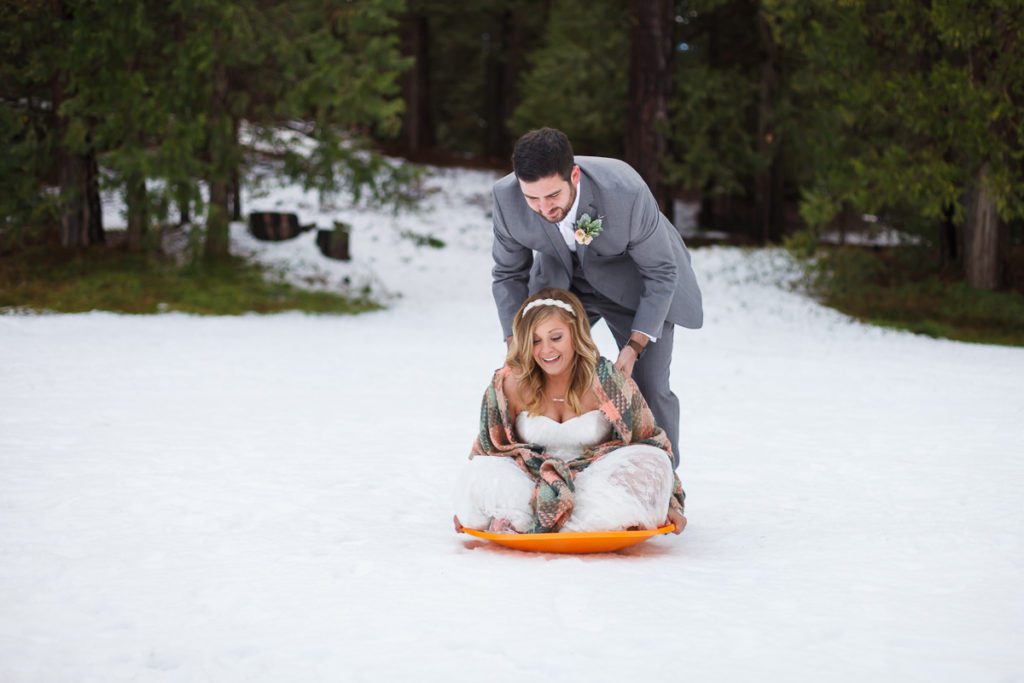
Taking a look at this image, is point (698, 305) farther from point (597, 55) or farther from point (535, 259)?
point (597, 55)

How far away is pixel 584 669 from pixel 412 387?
19.7 feet

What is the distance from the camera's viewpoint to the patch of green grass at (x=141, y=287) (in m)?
12.8

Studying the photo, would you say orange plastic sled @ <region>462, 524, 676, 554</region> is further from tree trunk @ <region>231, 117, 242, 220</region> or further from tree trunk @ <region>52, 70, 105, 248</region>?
tree trunk @ <region>52, 70, 105, 248</region>

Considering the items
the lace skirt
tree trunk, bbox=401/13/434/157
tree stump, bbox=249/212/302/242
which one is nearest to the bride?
the lace skirt

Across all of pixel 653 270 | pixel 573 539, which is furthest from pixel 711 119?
pixel 573 539

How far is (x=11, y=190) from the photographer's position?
13344 millimetres

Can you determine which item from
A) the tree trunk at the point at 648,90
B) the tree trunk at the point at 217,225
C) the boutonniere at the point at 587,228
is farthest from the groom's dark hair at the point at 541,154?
the tree trunk at the point at 648,90

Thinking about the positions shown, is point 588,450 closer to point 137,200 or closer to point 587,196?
point 587,196

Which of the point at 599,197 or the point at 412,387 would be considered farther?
the point at 412,387

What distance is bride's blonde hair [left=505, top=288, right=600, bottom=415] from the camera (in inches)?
173

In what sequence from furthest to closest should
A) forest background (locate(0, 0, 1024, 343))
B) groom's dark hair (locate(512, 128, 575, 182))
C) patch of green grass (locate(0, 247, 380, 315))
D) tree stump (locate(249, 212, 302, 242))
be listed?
tree stump (locate(249, 212, 302, 242)) → patch of green grass (locate(0, 247, 380, 315)) → forest background (locate(0, 0, 1024, 343)) → groom's dark hair (locate(512, 128, 575, 182))

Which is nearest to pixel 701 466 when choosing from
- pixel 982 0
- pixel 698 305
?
pixel 698 305

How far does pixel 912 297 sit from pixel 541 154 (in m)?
11.7

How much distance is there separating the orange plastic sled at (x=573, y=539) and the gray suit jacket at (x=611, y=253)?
35.4 inches
